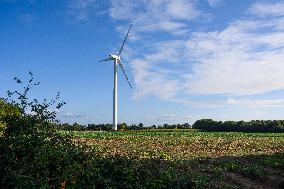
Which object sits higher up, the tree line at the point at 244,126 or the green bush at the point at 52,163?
the tree line at the point at 244,126

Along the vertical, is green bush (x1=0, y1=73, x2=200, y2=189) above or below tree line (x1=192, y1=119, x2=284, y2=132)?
below

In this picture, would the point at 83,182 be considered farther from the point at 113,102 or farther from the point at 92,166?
the point at 113,102

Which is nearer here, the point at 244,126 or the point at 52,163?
the point at 52,163

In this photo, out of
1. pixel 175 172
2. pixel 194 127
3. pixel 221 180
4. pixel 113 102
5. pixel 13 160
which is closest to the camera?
pixel 13 160

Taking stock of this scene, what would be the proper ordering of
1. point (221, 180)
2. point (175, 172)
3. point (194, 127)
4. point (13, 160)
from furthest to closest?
1. point (194, 127)
2. point (221, 180)
3. point (175, 172)
4. point (13, 160)

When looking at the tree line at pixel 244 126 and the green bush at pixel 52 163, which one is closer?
the green bush at pixel 52 163

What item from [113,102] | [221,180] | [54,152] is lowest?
[221,180]

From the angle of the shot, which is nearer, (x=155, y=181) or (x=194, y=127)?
(x=155, y=181)

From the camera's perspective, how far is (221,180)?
17.3m

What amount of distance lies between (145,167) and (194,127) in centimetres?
6998

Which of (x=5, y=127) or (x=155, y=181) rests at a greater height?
(x=5, y=127)

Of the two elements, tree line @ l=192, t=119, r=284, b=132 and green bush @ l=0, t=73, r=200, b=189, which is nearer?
green bush @ l=0, t=73, r=200, b=189

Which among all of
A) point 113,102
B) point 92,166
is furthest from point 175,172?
point 113,102

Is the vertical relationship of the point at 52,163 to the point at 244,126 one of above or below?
below
